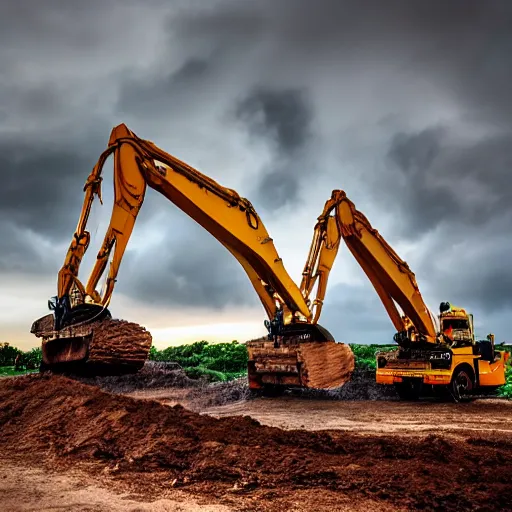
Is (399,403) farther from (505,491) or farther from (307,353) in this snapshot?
(505,491)

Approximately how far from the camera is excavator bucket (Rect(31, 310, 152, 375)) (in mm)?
7812

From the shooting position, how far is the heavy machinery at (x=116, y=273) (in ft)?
26.4

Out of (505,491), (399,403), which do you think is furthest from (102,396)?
(399,403)

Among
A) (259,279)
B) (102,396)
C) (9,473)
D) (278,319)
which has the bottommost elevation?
(9,473)

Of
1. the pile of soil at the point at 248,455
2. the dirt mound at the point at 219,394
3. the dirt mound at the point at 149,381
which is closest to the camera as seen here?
the pile of soil at the point at 248,455

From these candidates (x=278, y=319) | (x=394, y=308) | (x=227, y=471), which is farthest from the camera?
(x=394, y=308)

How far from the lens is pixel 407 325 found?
14031mm

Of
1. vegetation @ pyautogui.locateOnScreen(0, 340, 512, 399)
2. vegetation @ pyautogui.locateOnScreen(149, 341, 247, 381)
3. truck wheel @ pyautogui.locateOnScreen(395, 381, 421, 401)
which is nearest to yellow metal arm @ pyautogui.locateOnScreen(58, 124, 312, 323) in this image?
truck wheel @ pyautogui.locateOnScreen(395, 381, 421, 401)

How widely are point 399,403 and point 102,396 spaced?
6.84 meters

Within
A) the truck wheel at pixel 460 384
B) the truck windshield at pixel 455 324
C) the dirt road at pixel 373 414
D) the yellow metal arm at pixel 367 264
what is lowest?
the dirt road at pixel 373 414

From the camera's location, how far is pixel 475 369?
12.5m

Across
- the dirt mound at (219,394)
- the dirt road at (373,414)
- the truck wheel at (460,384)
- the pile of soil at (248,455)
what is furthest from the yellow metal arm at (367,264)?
the pile of soil at (248,455)

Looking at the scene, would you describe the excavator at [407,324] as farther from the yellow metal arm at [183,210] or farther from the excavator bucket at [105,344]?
the excavator bucket at [105,344]

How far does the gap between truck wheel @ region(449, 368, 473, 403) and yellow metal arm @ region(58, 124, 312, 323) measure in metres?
3.30
